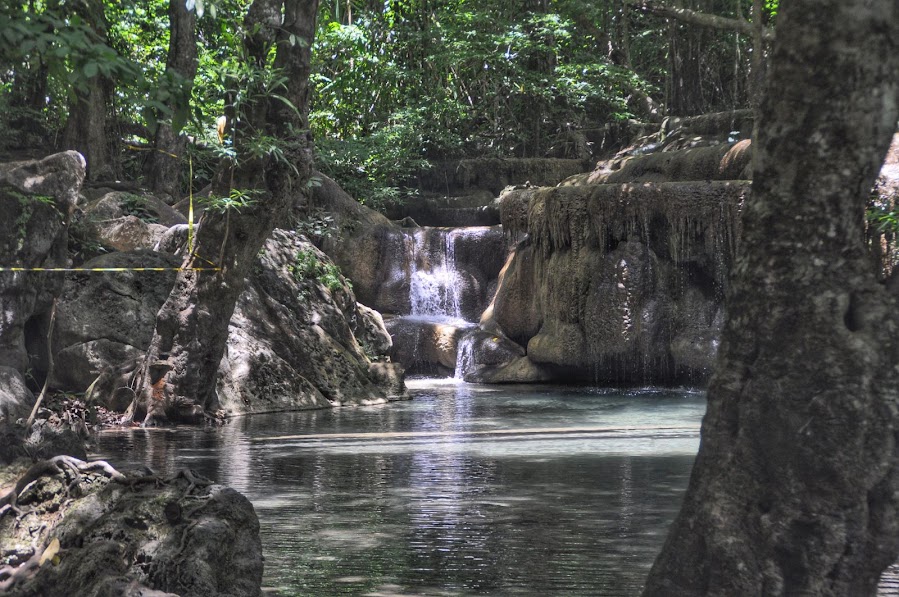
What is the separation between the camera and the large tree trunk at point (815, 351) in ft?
11.2

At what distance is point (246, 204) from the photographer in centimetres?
1052

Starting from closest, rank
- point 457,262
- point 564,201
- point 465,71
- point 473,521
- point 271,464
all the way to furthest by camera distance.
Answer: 1. point 473,521
2. point 271,464
3. point 564,201
4. point 457,262
5. point 465,71

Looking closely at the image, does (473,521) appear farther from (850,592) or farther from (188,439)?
(188,439)

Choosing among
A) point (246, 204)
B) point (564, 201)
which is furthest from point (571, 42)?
point (246, 204)

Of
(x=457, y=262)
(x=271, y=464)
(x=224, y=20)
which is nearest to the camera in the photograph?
(x=271, y=464)

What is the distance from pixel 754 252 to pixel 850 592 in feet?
3.64

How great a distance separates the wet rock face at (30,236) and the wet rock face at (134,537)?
6.57 m

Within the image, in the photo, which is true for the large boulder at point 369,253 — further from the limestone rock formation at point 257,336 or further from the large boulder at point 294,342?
the limestone rock formation at point 257,336

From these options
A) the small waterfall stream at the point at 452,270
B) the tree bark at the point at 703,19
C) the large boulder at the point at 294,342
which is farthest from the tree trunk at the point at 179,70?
the tree bark at the point at 703,19

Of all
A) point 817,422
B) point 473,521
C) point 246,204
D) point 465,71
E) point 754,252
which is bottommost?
point 473,521

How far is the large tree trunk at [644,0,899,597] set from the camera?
3.41 metres

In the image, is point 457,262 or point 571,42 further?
point 571,42

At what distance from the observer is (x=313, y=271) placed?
15.0m

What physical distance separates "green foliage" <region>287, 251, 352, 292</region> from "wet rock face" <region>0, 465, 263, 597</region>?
1037cm
